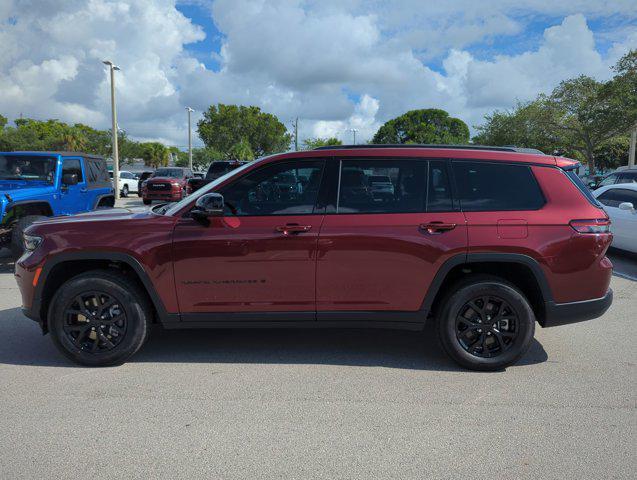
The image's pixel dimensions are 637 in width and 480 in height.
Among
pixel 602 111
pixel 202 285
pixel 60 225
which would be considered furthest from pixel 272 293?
pixel 602 111

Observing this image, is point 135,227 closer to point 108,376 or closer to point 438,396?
point 108,376

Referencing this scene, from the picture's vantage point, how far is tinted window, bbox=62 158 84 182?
9.30 meters

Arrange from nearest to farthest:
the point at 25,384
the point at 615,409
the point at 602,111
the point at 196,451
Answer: the point at 196,451
the point at 615,409
the point at 25,384
the point at 602,111

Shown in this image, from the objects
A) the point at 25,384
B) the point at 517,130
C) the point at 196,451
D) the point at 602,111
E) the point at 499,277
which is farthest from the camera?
the point at 517,130

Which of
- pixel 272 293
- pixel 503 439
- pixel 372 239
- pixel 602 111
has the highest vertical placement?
pixel 602 111

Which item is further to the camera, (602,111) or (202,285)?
(602,111)

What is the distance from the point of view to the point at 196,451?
2967 millimetres

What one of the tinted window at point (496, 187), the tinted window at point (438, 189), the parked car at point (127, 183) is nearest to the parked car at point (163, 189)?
Result: the parked car at point (127, 183)

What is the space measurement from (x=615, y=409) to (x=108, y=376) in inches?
147

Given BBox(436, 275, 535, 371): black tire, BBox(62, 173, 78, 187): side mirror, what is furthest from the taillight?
BBox(62, 173, 78, 187): side mirror

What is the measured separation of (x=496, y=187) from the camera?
13.7 ft

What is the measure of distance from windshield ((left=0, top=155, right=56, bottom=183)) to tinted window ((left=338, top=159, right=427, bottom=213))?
6905 millimetres

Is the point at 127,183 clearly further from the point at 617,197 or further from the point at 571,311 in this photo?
the point at 571,311

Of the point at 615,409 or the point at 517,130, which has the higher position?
the point at 517,130
